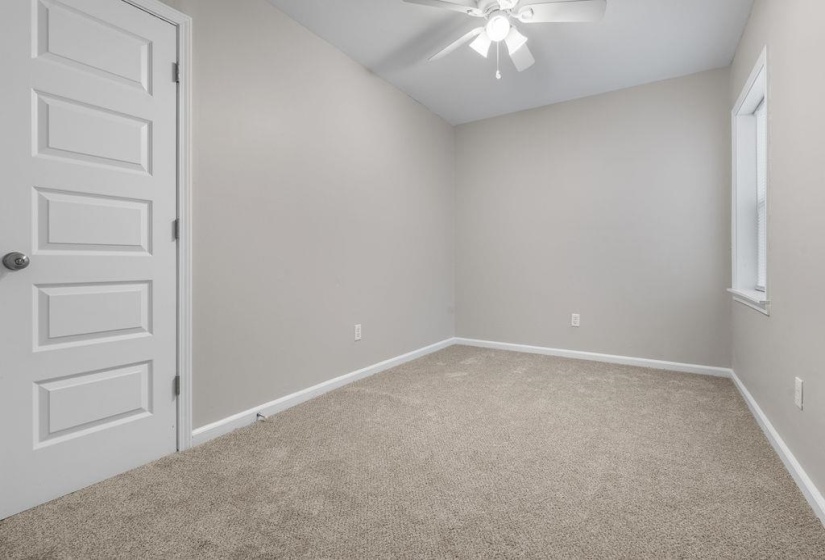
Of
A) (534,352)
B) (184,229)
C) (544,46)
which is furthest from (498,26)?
(534,352)

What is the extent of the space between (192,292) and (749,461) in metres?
2.72

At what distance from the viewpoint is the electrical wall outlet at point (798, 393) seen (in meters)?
1.63

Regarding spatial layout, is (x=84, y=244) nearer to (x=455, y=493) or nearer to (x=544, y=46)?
(x=455, y=493)

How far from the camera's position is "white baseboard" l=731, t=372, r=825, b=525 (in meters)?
1.41

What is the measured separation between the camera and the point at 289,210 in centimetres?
250

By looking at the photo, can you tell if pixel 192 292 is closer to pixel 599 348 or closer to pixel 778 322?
pixel 778 322

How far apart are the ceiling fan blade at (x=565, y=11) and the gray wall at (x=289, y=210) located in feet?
4.50

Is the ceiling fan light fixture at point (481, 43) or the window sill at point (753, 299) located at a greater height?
the ceiling fan light fixture at point (481, 43)

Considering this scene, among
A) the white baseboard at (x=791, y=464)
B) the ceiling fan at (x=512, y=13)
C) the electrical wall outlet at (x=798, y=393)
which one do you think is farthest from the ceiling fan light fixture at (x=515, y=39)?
the white baseboard at (x=791, y=464)

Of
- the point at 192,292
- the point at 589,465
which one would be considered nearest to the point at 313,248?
the point at 192,292

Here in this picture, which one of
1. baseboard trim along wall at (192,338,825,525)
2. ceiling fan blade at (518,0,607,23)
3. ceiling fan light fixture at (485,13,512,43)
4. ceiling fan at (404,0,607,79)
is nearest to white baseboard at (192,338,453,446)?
baseboard trim along wall at (192,338,825,525)

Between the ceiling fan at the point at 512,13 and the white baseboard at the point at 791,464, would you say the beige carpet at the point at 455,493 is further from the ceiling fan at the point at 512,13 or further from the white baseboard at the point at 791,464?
the ceiling fan at the point at 512,13

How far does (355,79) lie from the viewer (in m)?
3.03

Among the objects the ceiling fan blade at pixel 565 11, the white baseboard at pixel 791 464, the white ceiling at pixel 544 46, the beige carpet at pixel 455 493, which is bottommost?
the beige carpet at pixel 455 493
